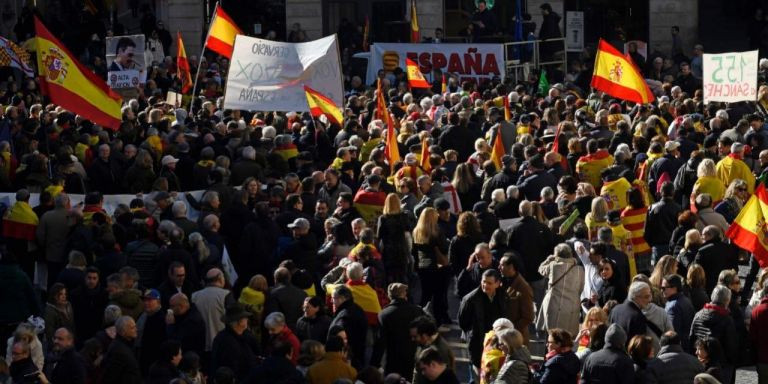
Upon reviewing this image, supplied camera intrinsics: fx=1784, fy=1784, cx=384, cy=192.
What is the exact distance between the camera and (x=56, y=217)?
18.4 metres

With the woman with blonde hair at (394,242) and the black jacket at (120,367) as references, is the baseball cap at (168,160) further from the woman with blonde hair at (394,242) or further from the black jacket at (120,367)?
the black jacket at (120,367)

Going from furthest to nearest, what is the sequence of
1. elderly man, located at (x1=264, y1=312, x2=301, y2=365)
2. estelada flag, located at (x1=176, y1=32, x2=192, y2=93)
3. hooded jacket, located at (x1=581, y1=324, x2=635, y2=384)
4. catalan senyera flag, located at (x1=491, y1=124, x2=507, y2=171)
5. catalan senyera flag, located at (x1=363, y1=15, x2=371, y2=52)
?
catalan senyera flag, located at (x1=363, y1=15, x2=371, y2=52) → estelada flag, located at (x1=176, y1=32, x2=192, y2=93) → catalan senyera flag, located at (x1=491, y1=124, x2=507, y2=171) → elderly man, located at (x1=264, y1=312, x2=301, y2=365) → hooded jacket, located at (x1=581, y1=324, x2=635, y2=384)

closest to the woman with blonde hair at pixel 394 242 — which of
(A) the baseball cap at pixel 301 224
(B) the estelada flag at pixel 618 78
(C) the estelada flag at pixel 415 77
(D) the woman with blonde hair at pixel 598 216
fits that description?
(A) the baseball cap at pixel 301 224

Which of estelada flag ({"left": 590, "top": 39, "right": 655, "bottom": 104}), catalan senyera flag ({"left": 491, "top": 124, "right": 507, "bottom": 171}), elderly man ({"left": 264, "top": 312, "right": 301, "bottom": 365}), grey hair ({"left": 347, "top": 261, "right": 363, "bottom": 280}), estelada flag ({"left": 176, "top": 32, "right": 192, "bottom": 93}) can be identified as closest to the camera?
elderly man ({"left": 264, "top": 312, "right": 301, "bottom": 365})

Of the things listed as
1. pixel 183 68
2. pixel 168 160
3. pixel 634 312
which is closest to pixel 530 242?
pixel 634 312

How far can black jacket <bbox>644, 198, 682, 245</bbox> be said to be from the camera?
18359 millimetres

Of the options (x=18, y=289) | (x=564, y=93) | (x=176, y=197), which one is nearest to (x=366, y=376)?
(x=18, y=289)

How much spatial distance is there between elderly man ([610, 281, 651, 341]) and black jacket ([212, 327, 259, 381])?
2904 millimetres

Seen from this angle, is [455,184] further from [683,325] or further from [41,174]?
[683,325]

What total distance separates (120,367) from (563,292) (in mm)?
4507

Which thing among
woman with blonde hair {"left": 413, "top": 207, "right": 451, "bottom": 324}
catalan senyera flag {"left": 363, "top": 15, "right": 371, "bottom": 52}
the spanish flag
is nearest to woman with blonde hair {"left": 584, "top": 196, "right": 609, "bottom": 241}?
woman with blonde hair {"left": 413, "top": 207, "right": 451, "bottom": 324}

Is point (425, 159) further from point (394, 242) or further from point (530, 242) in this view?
point (530, 242)

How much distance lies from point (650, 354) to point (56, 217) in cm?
752

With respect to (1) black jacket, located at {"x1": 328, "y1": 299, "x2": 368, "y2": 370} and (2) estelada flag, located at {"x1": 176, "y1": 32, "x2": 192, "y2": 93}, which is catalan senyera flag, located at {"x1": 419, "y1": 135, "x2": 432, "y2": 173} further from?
(2) estelada flag, located at {"x1": 176, "y1": 32, "x2": 192, "y2": 93}
